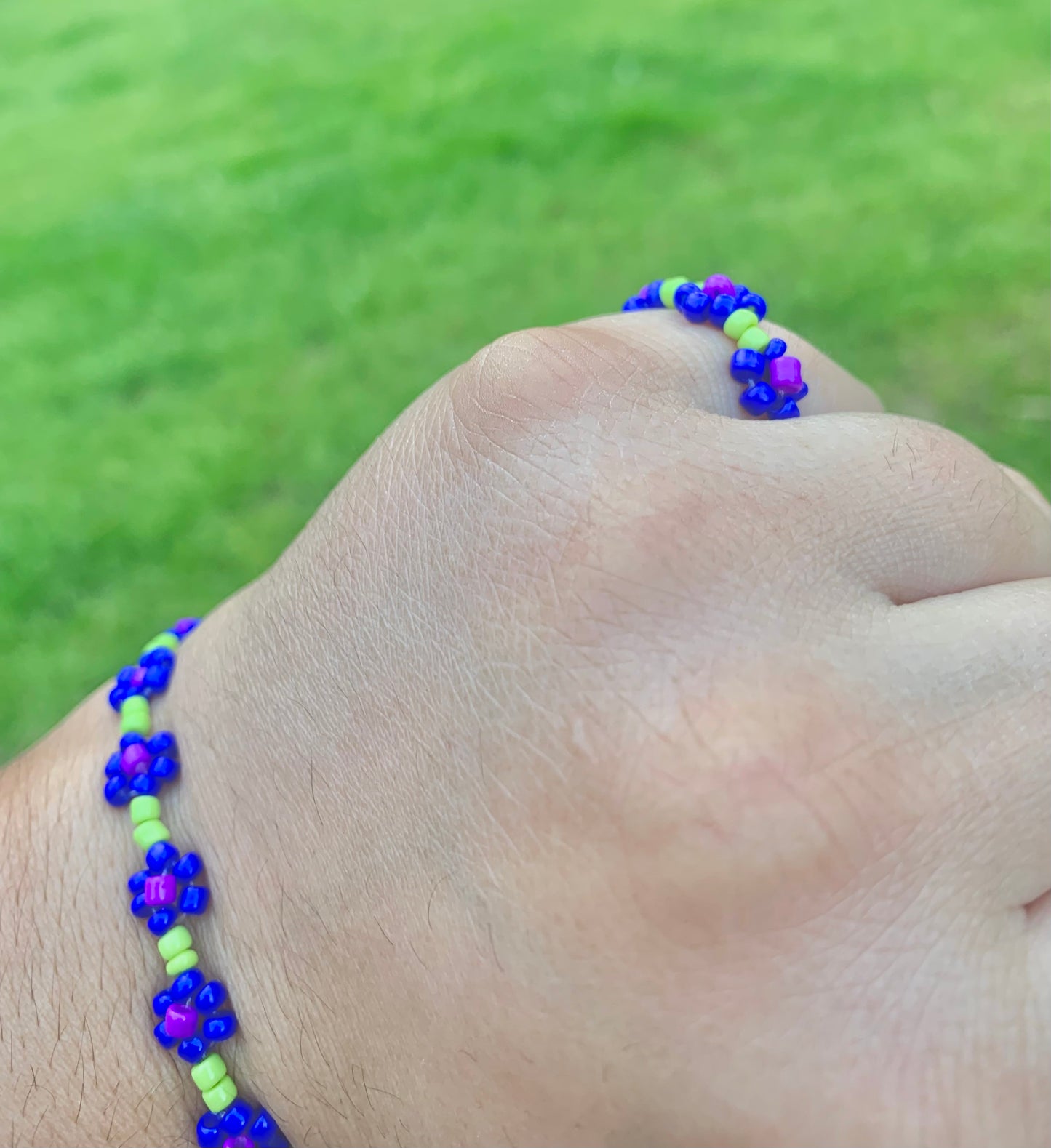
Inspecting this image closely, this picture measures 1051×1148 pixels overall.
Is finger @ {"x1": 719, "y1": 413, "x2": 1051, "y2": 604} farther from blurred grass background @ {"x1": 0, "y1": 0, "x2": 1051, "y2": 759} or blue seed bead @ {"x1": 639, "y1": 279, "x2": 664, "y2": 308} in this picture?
blurred grass background @ {"x1": 0, "y1": 0, "x2": 1051, "y2": 759}

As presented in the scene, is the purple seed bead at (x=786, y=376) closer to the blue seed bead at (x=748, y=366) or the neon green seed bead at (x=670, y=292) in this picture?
the blue seed bead at (x=748, y=366)

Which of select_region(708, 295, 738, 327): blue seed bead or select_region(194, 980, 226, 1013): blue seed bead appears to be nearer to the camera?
select_region(194, 980, 226, 1013): blue seed bead

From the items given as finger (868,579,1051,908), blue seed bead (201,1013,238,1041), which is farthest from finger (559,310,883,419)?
blue seed bead (201,1013,238,1041)

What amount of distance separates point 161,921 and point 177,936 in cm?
2

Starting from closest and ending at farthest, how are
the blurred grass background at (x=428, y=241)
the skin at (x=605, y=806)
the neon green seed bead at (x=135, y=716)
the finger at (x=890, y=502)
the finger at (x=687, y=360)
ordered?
the skin at (x=605, y=806) < the finger at (x=890, y=502) < the finger at (x=687, y=360) < the neon green seed bead at (x=135, y=716) < the blurred grass background at (x=428, y=241)

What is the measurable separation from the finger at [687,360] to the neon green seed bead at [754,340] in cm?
2

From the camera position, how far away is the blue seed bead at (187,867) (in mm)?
844

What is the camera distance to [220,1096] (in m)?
0.79

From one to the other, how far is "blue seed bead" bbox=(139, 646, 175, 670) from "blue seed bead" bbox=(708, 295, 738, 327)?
70cm

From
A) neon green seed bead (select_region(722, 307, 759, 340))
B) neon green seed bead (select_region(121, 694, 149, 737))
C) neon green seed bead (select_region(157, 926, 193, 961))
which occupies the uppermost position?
neon green seed bead (select_region(722, 307, 759, 340))

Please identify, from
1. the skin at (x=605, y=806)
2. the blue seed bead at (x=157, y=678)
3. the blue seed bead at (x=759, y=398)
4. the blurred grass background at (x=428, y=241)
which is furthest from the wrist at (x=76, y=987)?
the blue seed bead at (x=759, y=398)

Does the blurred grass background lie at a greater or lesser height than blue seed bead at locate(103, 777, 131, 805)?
greater

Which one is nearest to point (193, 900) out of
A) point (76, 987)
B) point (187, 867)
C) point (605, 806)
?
point (187, 867)

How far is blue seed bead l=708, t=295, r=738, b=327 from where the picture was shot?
92cm
